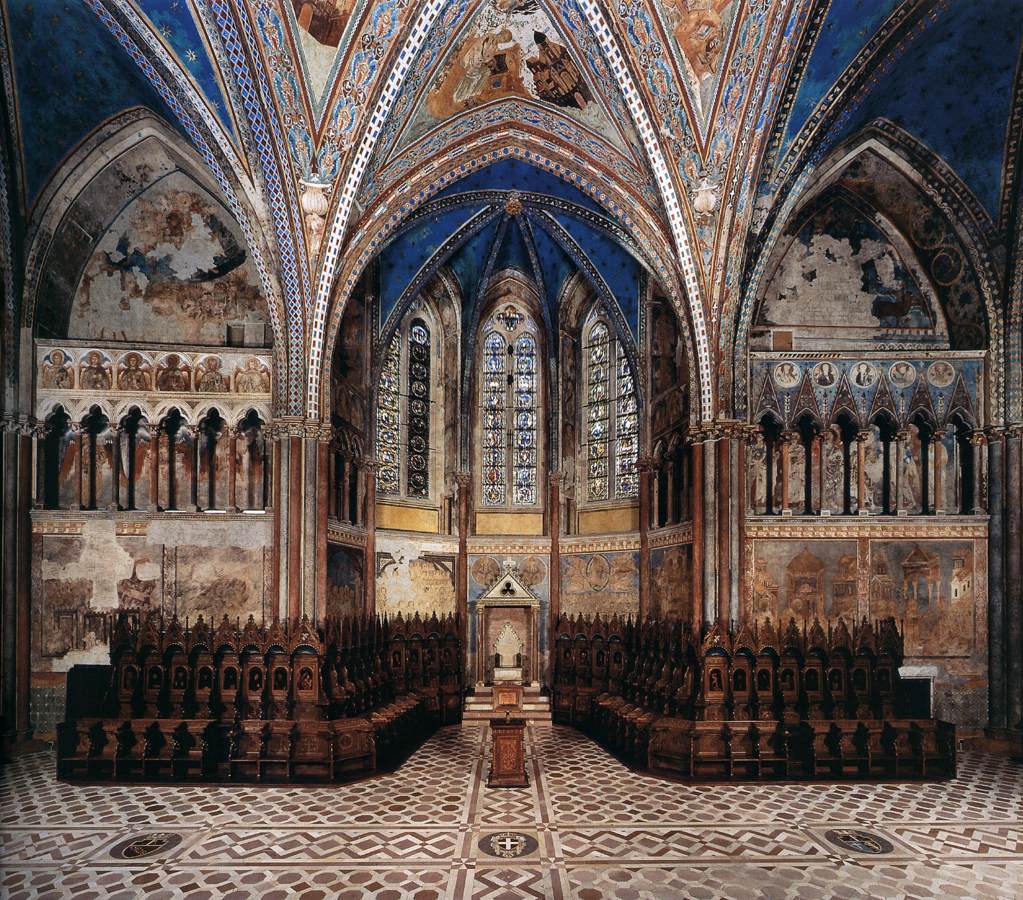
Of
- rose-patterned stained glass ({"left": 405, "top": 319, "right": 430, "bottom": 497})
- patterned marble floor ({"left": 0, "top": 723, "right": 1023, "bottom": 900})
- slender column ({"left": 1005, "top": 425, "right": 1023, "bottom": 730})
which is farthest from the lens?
rose-patterned stained glass ({"left": 405, "top": 319, "right": 430, "bottom": 497})

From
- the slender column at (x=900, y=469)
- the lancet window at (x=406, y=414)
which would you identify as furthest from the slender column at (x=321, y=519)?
the slender column at (x=900, y=469)

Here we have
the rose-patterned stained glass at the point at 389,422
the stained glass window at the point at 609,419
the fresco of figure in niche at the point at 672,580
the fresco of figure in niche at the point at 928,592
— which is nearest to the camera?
the fresco of figure in niche at the point at 928,592

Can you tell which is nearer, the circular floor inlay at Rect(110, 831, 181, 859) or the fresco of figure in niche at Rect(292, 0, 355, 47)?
the circular floor inlay at Rect(110, 831, 181, 859)

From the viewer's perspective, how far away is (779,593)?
54.6 ft

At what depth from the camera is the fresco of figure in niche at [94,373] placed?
54.0ft

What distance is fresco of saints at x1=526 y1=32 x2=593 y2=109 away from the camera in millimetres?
14508

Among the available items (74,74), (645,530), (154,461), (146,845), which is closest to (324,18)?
(74,74)

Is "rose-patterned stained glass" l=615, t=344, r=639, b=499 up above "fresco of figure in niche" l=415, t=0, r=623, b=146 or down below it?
below

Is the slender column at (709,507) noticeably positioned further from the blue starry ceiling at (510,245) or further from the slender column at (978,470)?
the slender column at (978,470)

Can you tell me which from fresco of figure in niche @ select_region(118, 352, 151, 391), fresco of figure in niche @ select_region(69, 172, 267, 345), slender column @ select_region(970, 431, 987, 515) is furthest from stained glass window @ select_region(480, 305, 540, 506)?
slender column @ select_region(970, 431, 987, 515)

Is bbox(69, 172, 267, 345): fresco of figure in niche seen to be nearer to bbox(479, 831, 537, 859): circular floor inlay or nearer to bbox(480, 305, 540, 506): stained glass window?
bbox(480, 305, 540, 506): stained glass window

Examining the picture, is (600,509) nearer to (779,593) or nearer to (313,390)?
(779,593)

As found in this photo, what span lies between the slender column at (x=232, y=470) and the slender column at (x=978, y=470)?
1557cm

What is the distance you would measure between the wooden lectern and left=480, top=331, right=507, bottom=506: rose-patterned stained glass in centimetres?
972
